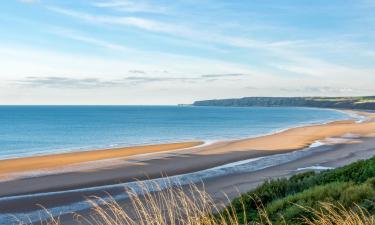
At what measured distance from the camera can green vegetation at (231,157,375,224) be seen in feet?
25.3

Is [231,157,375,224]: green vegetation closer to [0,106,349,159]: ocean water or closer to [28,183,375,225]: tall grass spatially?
[28,183,375,225]: tall grass

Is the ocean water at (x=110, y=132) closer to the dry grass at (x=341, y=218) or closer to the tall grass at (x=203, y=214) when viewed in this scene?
the tall grass at (x=203, y=214)

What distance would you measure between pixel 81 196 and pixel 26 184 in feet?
14.3

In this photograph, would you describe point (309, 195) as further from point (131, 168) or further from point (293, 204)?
point (131, 168)

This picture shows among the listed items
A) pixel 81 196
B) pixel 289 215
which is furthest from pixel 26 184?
pixel 289 215

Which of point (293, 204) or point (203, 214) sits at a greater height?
point (203, 214)

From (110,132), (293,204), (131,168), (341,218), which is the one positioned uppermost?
(341,218)

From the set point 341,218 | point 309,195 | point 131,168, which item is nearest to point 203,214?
point 341,218

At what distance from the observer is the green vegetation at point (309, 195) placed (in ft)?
25.3

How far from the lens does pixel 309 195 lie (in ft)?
28.2

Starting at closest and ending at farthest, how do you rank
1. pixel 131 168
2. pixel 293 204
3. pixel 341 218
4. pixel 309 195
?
pixel 341 218 → pixel 293 204 → pixel 309 195 → pixel 131 168

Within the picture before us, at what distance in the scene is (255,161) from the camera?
27.6 meters

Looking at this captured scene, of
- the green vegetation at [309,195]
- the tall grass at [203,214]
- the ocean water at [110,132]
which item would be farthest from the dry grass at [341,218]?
the ocean water at [110,132]

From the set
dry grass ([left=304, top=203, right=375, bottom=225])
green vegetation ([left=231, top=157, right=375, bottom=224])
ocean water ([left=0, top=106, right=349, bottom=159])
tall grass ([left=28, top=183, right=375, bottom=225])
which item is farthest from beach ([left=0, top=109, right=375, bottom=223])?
ocean water ([left=0, top=106, right=349, bottom=159])
